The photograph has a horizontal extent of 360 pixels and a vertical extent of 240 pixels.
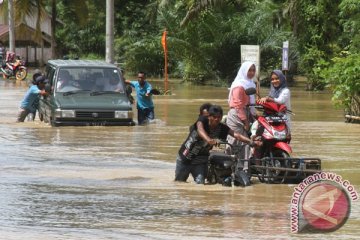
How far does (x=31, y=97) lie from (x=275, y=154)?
11.9 m

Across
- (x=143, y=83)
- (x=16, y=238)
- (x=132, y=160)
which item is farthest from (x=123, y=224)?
(x=143, y=83)

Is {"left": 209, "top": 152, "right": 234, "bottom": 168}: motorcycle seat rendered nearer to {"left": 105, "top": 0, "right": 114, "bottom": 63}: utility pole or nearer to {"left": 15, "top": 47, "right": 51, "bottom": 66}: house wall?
{"left": 105, "top": 0, "right": 114, "bottom": 63}: utility pole

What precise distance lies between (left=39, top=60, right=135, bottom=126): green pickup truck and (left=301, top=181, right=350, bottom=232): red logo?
12.5 m

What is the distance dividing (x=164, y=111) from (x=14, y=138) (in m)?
9.17

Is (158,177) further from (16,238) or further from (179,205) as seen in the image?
(16,238)

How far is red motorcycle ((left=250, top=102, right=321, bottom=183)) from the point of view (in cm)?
1401

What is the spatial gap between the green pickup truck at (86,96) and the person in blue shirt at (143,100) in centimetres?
44

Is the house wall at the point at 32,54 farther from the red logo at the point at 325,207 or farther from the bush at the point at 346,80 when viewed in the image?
the red logo at the point at 325,207

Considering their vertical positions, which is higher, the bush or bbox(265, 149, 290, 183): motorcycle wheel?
the bush

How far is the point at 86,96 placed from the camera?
2367cm

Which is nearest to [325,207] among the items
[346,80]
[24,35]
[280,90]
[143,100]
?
[280,90]

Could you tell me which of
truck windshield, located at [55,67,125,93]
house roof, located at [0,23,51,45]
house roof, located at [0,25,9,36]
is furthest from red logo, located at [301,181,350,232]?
house roof, located at [0,25,9,36]

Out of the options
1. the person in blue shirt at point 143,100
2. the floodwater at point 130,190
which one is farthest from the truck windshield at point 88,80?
the floodwater at point 130,190

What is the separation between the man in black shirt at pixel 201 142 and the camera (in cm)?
1373
